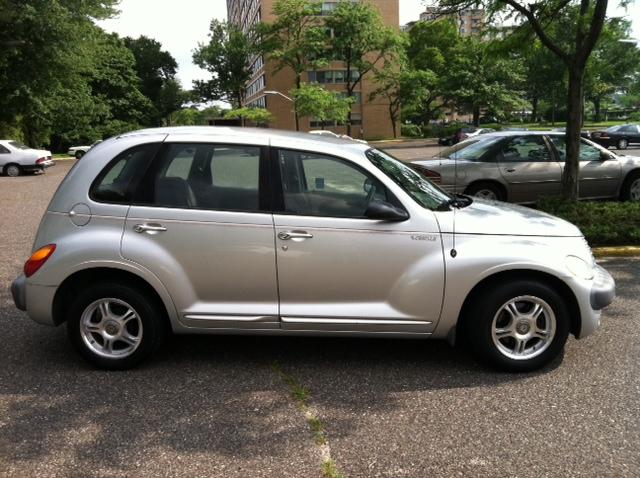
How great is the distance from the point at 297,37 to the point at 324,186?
56678 mm

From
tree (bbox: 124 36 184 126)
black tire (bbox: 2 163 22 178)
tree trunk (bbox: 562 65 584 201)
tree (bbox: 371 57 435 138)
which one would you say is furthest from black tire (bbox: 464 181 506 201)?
tree (bbox: 124 36 184 126)

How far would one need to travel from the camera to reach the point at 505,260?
3.87m

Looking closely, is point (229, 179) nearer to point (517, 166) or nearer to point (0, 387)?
point (0, 387)

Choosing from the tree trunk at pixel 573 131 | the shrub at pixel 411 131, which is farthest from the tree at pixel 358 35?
the tree trunk at pixel 573 131

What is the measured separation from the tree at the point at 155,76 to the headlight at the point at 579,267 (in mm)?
72322

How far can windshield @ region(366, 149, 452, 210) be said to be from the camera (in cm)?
414

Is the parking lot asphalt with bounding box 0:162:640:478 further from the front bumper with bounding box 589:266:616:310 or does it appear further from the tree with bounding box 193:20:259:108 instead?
the tree with bounding box 193:20:259:108

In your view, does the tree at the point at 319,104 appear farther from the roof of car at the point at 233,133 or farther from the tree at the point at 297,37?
the roof of car at the point at 233,133

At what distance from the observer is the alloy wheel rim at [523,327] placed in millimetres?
3965

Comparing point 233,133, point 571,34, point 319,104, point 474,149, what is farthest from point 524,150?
point 319,104

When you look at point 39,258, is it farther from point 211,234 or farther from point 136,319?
point 211,234

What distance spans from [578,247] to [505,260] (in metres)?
0.64

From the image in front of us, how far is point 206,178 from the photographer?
13.4 ft

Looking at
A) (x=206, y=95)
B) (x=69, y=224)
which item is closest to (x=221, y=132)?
(x=69, y=224)
